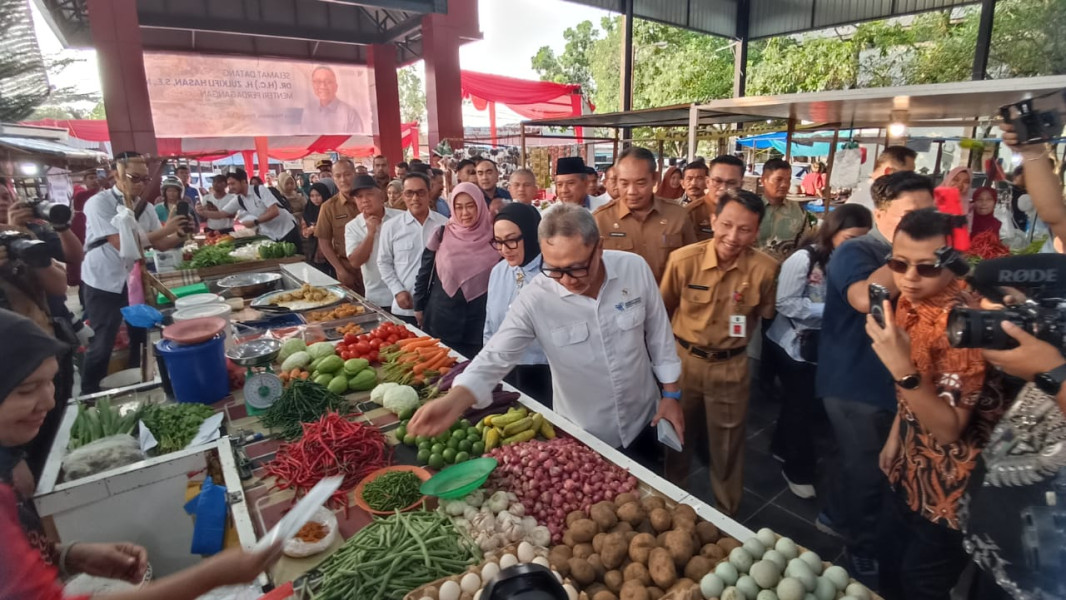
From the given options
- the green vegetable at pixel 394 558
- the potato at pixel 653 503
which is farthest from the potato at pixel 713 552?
the green vegetable at pixel 394 558

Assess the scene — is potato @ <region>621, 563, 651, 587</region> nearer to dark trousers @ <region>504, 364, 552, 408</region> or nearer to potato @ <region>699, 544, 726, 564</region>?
potato @ <region>699, 544, 726, 564</region>

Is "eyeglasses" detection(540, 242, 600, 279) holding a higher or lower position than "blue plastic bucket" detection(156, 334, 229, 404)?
higher

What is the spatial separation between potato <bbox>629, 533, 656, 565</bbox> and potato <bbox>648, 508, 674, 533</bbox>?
6 centimetres

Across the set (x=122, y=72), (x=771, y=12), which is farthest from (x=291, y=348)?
(x=771, y=12)

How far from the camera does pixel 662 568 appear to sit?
1.54m

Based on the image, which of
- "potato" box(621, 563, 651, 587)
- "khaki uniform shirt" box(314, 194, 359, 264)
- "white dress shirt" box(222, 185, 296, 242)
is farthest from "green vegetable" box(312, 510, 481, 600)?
"white dress shirt" box(222, 185, 296, 242)

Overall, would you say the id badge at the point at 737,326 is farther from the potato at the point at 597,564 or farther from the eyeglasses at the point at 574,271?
the potato at the point at 597,564

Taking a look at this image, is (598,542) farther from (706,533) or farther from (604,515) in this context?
(706,533)

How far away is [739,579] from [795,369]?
98.3 inches

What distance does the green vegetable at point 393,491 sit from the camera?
1.98 metres

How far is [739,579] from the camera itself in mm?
1500

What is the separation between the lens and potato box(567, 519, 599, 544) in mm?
1726

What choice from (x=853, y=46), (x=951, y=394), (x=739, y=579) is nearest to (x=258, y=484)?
(x=739, y=579)

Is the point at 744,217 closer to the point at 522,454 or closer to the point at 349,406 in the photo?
the point at 522,454
